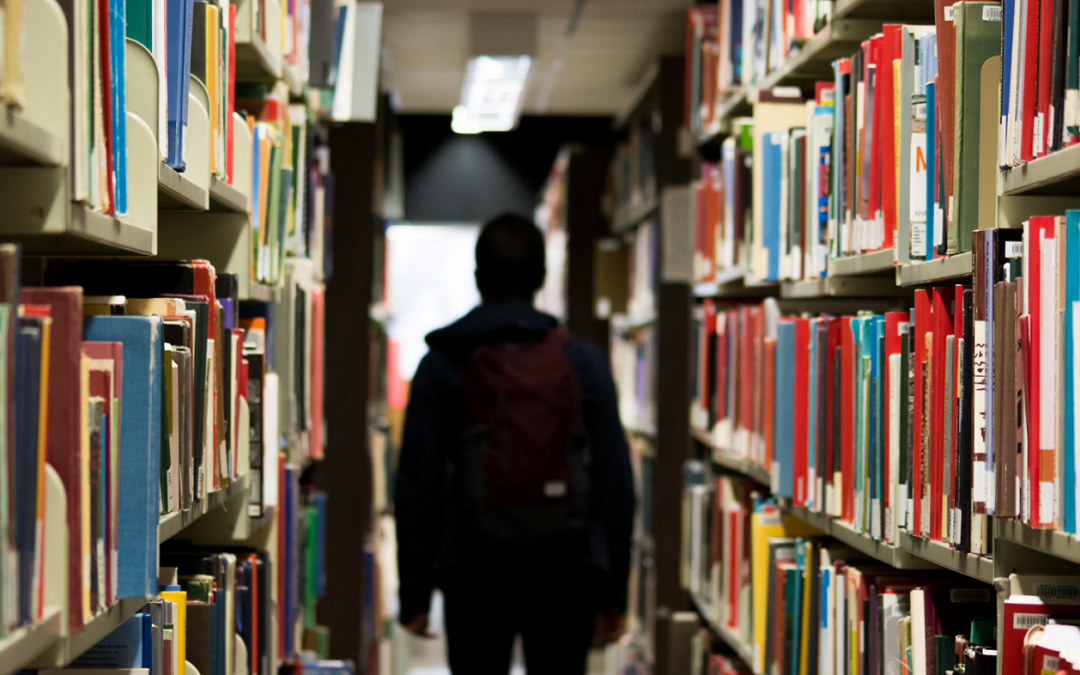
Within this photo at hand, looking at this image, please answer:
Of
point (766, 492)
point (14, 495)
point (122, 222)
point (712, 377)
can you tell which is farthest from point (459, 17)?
point (14, 495)

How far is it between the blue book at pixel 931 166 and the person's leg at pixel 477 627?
1.25 meters

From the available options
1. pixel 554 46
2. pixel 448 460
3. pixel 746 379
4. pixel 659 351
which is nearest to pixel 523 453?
pixel 448 460

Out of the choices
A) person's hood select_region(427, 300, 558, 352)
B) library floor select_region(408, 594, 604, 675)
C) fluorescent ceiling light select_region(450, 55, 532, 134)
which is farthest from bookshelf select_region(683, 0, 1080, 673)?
library floor select_region(408, 594, 604, 675)

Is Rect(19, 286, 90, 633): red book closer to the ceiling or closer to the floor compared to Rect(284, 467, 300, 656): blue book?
closer to the ceiling

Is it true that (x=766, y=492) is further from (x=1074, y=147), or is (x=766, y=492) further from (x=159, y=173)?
(x=159, y=173)

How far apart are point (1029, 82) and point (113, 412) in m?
1.01

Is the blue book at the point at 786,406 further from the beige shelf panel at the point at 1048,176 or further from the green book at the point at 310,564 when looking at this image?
the green book at the point at 310,564

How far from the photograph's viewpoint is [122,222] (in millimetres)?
1104

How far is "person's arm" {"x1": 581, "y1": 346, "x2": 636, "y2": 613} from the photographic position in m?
2.41

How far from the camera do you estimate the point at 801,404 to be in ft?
6.46

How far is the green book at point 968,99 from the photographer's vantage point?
1326 millimetres

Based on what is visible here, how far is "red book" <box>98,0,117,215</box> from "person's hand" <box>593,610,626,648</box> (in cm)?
170

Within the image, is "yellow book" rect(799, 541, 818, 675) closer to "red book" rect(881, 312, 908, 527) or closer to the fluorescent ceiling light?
"red book" rect(881, 312, 908, 527)

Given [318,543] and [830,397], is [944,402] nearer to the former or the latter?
[830,397]
